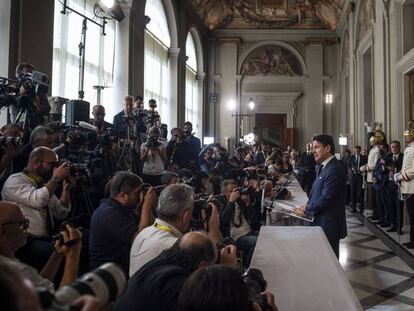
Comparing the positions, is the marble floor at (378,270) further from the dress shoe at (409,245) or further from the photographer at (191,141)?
the photographer at (191,141)

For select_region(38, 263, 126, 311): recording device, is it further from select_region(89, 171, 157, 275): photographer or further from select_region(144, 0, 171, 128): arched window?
select_region(144, 0, 171, 128): arched window

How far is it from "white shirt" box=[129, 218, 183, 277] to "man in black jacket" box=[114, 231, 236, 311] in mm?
465

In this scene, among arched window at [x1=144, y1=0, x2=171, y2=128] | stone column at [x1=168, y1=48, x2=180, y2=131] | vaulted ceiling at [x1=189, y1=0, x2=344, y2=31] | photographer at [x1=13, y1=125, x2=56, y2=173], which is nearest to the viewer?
photographer at [x1=13, y1=125, x2=56, y2=173]

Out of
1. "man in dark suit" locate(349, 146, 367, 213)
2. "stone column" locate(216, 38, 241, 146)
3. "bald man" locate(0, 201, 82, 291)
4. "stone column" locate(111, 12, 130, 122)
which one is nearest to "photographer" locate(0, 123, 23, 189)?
"bald man" locate(0, 201, 82, 291)

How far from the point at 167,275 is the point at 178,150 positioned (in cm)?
584

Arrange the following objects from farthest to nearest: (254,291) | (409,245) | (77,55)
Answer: (77,55), (409,245), (254,291)

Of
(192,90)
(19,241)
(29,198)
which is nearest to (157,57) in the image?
(192,90)

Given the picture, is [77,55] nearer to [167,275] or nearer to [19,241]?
[19,241]

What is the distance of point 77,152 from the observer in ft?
13.4

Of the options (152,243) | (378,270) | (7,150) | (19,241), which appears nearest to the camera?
(19,241)

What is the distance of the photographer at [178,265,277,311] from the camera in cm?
128

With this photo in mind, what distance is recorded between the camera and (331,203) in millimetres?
4203

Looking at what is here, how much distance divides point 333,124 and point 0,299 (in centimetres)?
2025

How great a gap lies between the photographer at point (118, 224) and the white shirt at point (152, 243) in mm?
546
